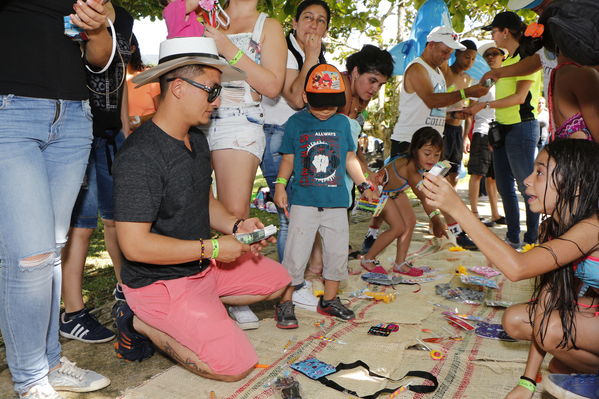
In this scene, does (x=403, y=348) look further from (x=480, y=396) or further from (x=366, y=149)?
(x=366, y=149)

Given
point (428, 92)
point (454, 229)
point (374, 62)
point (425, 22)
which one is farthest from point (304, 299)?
point (425, 22)

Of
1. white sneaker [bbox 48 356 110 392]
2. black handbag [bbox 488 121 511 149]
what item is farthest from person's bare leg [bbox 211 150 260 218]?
black handbag [bbox 488 121 511 149]

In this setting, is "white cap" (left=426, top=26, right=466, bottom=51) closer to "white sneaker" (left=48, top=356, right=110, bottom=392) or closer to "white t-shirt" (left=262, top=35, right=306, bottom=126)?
"white t-shirt" (left=262, top=35, right=306, bottom=126)

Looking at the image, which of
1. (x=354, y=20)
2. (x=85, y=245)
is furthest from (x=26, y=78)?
(x=354, y=20)

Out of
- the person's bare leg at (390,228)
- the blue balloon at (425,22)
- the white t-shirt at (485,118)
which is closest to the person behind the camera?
the person's bare leg at (390,228)

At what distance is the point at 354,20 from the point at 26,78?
5184 millimetres

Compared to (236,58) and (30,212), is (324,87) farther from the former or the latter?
(30,212)

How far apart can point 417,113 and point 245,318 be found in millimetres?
2737

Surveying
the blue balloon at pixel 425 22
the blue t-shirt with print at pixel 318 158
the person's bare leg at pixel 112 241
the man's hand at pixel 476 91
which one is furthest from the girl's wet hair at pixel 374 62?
the person's bare leg at pixel 112 241

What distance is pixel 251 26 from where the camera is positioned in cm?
306

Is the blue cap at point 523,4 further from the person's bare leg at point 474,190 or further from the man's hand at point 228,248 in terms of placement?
the person's bare leg at point 474,190

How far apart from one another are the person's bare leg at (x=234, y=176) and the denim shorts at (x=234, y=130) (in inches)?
1.7

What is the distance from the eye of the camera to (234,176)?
3.00 m

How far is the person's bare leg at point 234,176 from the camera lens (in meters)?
2.98
